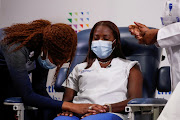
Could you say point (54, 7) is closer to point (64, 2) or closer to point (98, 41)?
point (64, 2)

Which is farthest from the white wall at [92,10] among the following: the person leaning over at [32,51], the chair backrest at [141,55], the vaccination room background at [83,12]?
the person leaning over at [32,51]

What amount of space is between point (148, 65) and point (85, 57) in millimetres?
549

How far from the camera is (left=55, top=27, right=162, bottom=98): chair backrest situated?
7.40 ft

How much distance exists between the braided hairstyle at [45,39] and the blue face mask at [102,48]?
0.96ft

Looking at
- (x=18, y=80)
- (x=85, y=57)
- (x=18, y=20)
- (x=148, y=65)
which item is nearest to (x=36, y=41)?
(x=18, y=80)

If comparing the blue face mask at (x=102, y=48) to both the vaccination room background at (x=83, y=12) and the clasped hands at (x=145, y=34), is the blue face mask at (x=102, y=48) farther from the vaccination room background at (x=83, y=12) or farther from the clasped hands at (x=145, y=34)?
the vaccination room background at (x=83, y=12)

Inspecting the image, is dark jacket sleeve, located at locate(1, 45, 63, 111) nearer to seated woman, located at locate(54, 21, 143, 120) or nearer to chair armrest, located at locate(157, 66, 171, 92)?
seated woman, located at locate(54, 21, 143, 120)

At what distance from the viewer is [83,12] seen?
320 cm

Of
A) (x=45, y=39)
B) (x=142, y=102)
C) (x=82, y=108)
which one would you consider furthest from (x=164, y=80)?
(x=45, y=39)

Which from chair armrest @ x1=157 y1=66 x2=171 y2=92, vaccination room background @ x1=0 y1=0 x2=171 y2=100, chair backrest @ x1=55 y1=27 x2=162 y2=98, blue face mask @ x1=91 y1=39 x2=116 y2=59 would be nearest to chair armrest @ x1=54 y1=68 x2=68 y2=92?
chair backrest @ x1=55 y1=27 x2=162 y2=98

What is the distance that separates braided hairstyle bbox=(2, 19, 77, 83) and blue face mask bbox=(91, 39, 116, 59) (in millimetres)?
291

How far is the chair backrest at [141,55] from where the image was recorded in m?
2.26

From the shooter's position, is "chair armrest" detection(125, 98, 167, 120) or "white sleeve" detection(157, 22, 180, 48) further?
"chair armrest" detection(125, 98, 167, 120)

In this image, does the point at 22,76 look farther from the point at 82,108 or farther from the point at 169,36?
the point at 169,36
